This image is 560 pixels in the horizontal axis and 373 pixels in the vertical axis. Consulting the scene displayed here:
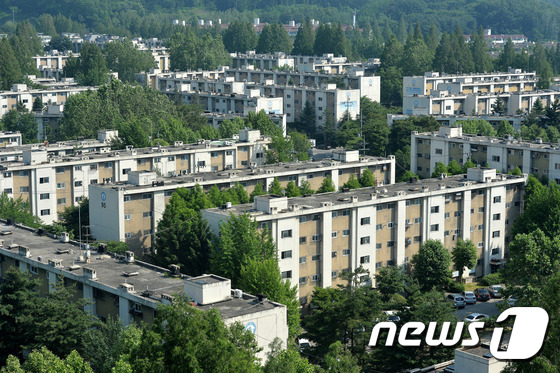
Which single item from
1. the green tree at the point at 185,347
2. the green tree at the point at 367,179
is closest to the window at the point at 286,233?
the green tree at the point at 367,179

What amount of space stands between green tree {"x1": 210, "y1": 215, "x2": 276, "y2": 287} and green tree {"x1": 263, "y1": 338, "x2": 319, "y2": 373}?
9.53 metres

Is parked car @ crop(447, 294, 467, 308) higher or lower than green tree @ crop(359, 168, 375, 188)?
lower

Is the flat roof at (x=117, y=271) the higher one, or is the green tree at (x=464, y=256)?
the flat roof at (x=117, y=271)

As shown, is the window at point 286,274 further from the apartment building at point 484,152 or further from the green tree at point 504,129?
the green tree at point 504,129

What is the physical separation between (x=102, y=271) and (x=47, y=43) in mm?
111648

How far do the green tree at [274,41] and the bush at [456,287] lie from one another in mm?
82866

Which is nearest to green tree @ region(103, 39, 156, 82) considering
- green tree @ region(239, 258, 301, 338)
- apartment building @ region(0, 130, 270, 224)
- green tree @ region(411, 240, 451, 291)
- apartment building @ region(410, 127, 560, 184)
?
apartment building @ region(0, 130, 270, 224)

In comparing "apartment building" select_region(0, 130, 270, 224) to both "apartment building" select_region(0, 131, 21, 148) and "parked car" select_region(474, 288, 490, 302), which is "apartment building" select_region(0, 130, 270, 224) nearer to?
"apartment building" select_region(0, 131, 21, 148)

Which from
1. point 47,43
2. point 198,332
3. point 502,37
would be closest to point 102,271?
point 198,332

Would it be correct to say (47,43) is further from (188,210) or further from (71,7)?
(188,210)

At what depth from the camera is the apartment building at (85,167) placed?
47.0 m

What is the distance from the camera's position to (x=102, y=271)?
3108 centimetres

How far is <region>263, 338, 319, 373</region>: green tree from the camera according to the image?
22.2 m

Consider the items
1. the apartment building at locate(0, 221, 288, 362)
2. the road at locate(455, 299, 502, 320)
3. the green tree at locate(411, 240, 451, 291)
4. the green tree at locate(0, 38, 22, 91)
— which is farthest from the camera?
the green tree at locate(0, 38, 22, 91)
